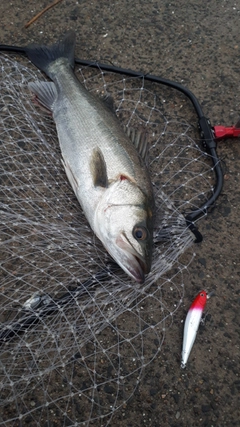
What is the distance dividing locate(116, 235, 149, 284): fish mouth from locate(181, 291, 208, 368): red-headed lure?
16.9 inches

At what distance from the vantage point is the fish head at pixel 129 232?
2172 millimetres

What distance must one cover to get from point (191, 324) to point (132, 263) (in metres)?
0.56

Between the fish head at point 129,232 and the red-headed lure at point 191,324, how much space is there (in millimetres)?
433

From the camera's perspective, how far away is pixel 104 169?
2432 millimetres

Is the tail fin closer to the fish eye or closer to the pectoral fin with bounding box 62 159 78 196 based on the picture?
the pectoral fin with bounding box 62 159 78 196

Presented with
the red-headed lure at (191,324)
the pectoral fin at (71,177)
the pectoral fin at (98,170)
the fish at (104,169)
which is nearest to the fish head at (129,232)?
the fish at (104,169)

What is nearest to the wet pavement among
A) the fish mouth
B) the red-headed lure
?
the red-headed lure

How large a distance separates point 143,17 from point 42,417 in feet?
11.2

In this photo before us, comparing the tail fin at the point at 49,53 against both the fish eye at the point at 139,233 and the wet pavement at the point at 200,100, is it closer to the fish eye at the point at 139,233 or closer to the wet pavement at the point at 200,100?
the wet pavement at the point at 200,100

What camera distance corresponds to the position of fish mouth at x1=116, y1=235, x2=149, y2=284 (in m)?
2.15

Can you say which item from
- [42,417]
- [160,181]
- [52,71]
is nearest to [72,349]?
[42,417]

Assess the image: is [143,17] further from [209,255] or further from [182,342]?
[182,342]

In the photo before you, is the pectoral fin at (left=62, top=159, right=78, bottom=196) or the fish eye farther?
the pectoral fin at (left=62, top=159, right=78, bottom=196)

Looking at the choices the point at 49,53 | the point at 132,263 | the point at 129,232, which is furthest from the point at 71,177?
the point at 49,53
